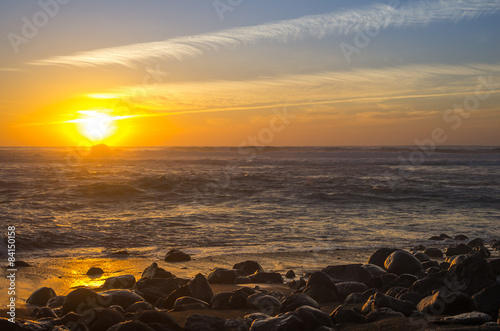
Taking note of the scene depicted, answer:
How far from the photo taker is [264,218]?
13008 mm

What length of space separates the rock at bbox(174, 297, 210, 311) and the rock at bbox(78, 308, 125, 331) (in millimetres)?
875

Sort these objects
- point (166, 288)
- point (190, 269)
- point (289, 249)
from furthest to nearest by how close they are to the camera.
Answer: point (289, 249), point (190, 269), point (166, 288)

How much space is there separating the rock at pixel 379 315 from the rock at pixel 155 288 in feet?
8.80

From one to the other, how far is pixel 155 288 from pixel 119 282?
28.5 inches

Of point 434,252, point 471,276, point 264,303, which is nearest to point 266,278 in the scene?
point 264,303

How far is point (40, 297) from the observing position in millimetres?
5812

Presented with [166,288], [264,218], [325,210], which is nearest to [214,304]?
[166,288]

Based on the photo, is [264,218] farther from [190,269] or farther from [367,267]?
[367,267]

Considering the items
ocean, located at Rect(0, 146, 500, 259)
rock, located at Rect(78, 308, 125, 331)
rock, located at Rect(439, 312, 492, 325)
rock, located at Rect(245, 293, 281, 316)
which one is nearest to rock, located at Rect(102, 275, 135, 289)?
rock, located at Rect(78, 308, 125, 331)

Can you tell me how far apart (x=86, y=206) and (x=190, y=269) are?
8.85m

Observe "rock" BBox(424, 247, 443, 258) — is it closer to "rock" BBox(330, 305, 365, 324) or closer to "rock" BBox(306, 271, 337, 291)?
"rock" BBox(306, 271, 337, 291)

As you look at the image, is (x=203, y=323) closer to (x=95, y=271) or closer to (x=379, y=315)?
(x=379, y=315)

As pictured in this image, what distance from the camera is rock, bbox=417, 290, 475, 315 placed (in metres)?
4.55

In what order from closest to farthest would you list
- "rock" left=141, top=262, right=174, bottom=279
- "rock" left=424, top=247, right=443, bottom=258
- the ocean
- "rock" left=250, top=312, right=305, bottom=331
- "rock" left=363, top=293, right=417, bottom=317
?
"rock" left=250, top=312, right=305, bottom=331, "rock" left=363, top=293, right=417, bottom=317, "rock" left=141, top=262, right=174, bottom=279, "rock" left=424, top=247, right=443, bottom=258, the ocean
